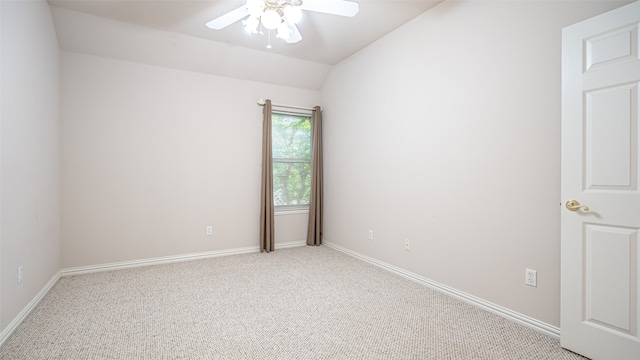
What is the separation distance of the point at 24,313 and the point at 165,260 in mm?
1509

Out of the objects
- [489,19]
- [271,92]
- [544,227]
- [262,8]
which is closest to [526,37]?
[489,19]

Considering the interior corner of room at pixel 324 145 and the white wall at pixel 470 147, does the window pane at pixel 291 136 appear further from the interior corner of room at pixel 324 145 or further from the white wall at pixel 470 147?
the white wall at pixel 470 147

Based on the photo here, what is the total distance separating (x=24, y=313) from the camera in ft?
7.48

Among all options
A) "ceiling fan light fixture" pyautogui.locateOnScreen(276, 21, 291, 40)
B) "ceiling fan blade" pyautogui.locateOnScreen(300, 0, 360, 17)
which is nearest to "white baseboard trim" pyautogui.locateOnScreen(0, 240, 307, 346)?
"ceiling fan light fixture" pyautogui.locateOnScreen(276, 21, 291, 40)

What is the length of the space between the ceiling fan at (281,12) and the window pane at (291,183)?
90.3 inches

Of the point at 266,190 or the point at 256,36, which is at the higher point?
the point at 256,36

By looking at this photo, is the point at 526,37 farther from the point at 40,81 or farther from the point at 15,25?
the point at 40,81

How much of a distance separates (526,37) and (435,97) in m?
0.82

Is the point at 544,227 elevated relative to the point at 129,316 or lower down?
elevated

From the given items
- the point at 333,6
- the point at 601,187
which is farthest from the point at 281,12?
the point at 601,187

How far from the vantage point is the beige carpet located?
187cm

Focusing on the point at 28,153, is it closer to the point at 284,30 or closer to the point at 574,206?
the point at 284,30

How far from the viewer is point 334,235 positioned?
4.44 m

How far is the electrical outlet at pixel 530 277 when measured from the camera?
2.15m
